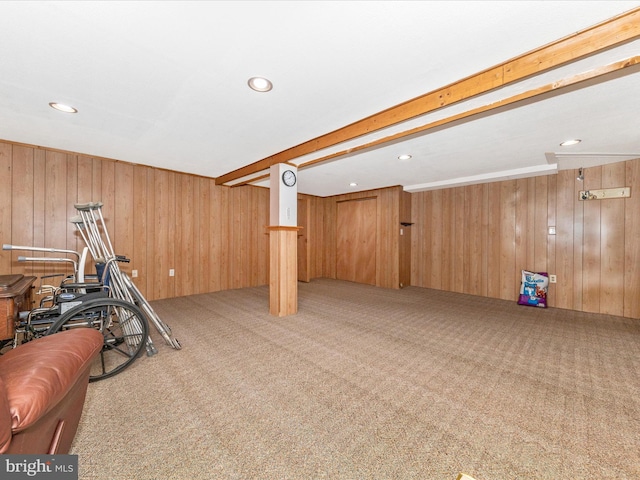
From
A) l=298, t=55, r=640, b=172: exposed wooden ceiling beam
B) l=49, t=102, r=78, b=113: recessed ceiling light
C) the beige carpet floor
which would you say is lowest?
the beige carpet floor

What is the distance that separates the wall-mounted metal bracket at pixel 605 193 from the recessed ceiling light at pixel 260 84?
14.9ft

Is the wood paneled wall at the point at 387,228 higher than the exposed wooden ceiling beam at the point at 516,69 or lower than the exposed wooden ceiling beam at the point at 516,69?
lower

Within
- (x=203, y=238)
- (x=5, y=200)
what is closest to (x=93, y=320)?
(x=5, y=200)

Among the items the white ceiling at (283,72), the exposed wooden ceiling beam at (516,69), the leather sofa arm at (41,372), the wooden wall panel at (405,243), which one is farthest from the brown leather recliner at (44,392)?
the wooden wall panel at (405,243)

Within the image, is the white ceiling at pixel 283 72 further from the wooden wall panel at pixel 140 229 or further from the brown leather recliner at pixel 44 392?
the brown leather recliner at pixel 44 392

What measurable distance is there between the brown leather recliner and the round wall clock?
101 inches

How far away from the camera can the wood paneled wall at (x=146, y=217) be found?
10.3 ft

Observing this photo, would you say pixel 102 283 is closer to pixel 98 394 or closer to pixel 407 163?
pixel 98 394

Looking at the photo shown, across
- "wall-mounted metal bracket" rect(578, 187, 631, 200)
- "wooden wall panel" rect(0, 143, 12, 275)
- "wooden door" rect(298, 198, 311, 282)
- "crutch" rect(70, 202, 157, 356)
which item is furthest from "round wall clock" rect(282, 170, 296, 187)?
"wall-mounted metal bracket" rect(578, 187, 631, 200)

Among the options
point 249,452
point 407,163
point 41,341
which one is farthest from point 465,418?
point 407,163

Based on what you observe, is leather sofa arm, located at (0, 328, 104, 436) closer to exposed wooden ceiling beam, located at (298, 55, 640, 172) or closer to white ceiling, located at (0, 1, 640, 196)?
white ceiling, located at (0, 1, 640, 196)

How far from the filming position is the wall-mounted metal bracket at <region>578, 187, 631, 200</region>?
11.1ft

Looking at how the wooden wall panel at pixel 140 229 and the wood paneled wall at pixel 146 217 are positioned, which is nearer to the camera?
the wood paneled wall at pixel 146 217

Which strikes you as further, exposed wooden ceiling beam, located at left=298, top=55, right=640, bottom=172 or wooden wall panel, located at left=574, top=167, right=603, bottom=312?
wooden wall panel, located at left=574, top=167, right=603, bottom=312
